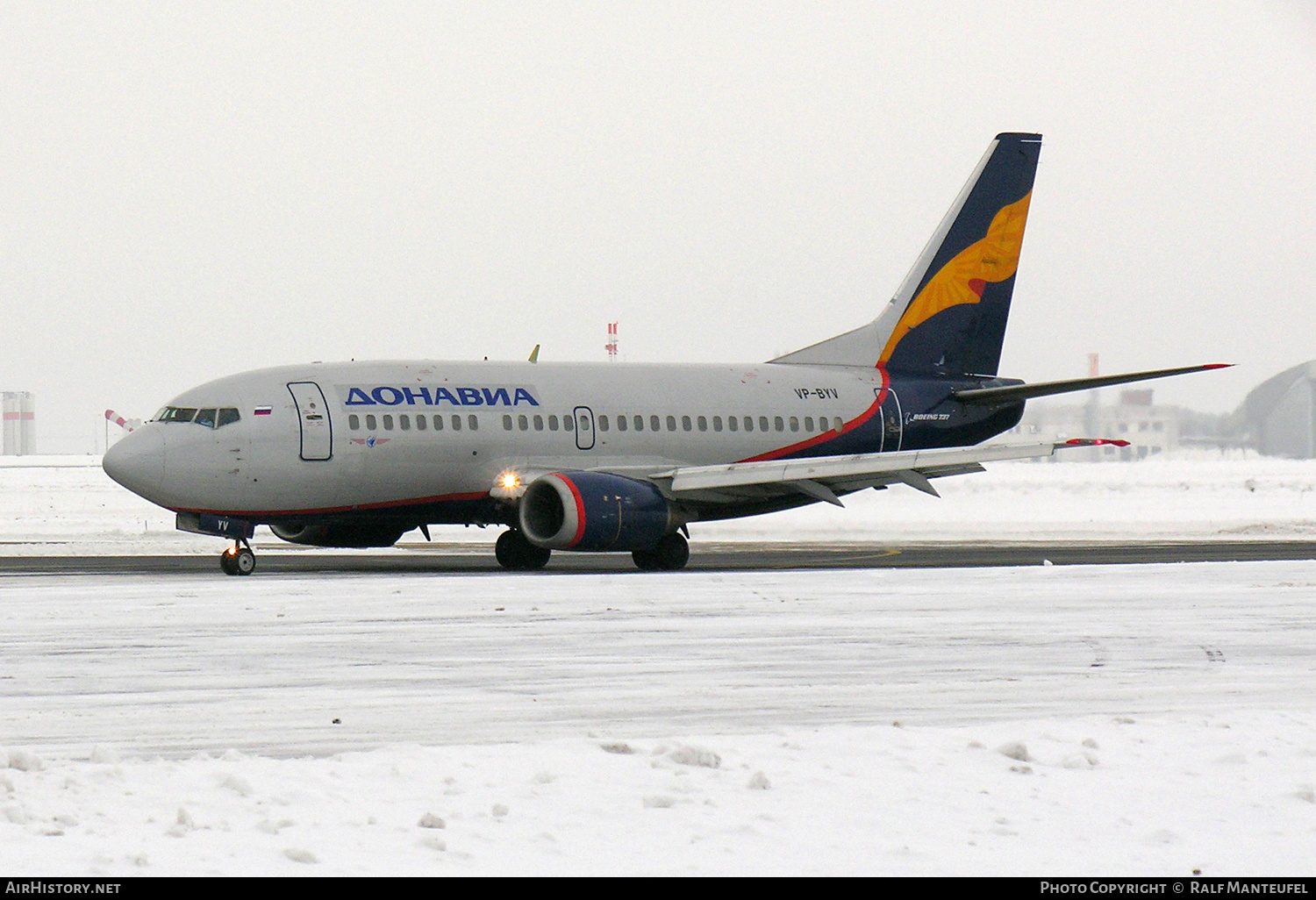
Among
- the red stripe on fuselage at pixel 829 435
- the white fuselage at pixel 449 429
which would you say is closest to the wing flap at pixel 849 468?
the white fuselage at pixel 449 429

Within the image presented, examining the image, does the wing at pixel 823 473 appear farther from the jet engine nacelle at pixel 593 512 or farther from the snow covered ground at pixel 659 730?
the snow covered ground at pixel 659 730

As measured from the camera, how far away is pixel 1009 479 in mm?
77625

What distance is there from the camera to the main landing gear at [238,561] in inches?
1113

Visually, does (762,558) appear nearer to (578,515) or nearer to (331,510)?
(578,515)

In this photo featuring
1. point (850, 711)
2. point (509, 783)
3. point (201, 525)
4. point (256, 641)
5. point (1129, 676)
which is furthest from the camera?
point (201, 525)

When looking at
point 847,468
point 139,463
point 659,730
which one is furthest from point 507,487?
point 659,730

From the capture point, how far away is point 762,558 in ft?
112

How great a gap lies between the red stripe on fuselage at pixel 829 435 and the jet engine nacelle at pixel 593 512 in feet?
16.0

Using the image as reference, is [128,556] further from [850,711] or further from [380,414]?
[850,711]

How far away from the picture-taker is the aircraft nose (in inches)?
1101

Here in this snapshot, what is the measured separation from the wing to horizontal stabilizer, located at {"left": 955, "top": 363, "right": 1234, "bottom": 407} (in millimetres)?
2300

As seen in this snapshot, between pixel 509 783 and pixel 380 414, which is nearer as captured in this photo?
pixel 509 783
